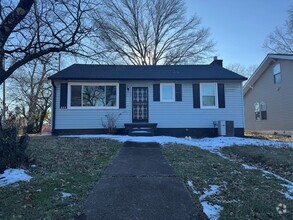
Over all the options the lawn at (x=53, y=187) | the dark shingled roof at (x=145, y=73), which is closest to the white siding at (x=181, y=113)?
the dark shingled roof at (x=145, y=73)

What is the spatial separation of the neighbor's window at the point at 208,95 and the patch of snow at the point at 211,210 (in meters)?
10.4

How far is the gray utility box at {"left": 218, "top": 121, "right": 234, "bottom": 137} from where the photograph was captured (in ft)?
43.2

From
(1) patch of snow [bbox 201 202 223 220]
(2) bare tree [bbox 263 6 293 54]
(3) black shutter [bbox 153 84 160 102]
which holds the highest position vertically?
(2) bare tree [bbox 263 6 293 54]

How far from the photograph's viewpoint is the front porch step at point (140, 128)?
13086 millimetres

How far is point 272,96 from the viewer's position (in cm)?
1725

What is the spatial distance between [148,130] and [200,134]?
299 cm

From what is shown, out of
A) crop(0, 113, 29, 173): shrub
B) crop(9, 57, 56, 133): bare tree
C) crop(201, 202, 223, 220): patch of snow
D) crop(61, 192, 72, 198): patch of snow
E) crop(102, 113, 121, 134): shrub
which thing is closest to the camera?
crop(201, 202, 223, 220): patch of snow

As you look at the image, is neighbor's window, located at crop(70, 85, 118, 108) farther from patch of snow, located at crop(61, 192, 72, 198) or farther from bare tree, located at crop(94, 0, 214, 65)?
bare tree, located at crop(94, 0, 214, 65)

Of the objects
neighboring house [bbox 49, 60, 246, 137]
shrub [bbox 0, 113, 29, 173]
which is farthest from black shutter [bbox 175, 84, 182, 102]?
shrub [bbox 0, 113, 29, 173]

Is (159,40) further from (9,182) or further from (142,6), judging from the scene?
(9,182)

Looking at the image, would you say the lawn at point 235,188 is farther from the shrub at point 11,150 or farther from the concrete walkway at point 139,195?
the shrub at point 11,150

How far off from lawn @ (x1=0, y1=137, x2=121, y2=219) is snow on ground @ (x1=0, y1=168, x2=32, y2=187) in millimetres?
163

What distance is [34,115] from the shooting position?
73.1ft

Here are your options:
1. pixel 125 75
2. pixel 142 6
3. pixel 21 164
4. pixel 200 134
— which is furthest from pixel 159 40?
pixel 21 164
